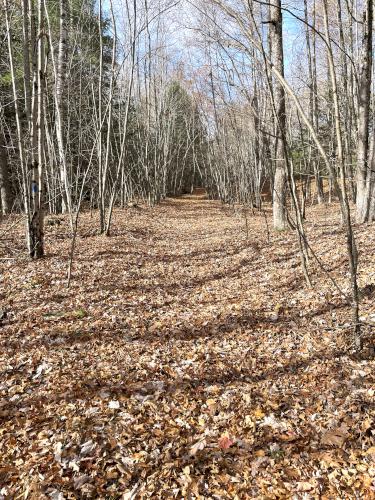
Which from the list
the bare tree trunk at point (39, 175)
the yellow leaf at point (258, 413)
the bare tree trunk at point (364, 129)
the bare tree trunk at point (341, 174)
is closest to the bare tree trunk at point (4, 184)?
the bare tree trunk at point (39, 175)

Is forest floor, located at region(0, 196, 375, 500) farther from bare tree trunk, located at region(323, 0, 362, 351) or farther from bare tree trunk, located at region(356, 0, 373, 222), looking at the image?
bare tree trunk, located at region(356, 0, 373, 222)

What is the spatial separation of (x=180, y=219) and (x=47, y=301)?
11398 mm

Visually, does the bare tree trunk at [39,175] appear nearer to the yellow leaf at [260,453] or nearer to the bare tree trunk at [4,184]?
the yellow leaf at [260,453]

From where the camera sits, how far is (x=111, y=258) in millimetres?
8266

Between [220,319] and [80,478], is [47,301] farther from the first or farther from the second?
[80,478]

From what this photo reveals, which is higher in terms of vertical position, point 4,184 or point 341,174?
point 4,184

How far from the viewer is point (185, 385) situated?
3770mm

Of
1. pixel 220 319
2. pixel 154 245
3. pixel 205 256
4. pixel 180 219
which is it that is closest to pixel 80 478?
pixel 220 319

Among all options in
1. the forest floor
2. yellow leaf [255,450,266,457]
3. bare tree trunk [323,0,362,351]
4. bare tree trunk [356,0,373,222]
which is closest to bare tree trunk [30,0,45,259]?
the forest floor

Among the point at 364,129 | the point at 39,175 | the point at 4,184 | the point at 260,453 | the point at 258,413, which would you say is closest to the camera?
the point at 260,453

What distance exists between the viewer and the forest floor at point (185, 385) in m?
2.64

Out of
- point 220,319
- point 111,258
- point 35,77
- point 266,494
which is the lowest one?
point 266,494

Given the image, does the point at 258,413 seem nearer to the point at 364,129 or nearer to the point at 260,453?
the point at 260,453

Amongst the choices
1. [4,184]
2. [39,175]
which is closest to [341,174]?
[39,175]
